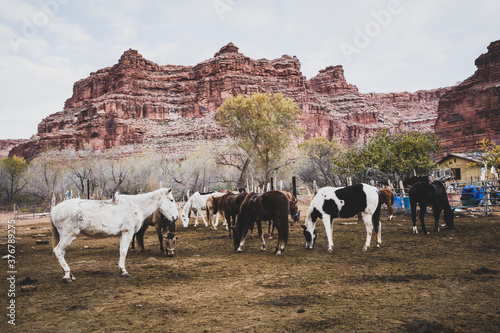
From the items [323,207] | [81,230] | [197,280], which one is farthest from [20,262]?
[323,207]

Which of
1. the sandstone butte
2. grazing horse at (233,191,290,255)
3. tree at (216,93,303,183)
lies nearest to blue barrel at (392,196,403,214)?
grazing horse at (233,191,290,255)

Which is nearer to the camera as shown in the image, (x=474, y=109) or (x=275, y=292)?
(x=275, y=292)

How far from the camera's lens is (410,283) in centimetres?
527

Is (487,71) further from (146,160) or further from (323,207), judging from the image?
(323,207)

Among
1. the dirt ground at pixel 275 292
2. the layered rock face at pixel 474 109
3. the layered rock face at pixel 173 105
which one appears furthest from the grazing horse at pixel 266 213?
the layered rock face at pixel 474 109

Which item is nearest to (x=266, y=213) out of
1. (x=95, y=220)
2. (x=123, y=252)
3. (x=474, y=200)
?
(x=123, y=252)

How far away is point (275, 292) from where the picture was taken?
5066 mm

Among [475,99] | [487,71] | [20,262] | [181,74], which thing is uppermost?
[181,74]

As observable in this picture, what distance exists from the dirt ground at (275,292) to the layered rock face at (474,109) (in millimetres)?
108418

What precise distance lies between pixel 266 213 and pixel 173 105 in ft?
421

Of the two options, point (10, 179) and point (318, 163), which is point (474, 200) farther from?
point (10, 179)

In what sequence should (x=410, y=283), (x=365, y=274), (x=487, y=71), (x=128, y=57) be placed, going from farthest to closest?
(x=128, y=57) → (x=487, y=71) → (x=365, y=274) → (x=410, y=283)

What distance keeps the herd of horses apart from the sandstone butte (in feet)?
273

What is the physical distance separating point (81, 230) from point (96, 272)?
146 centimetres
